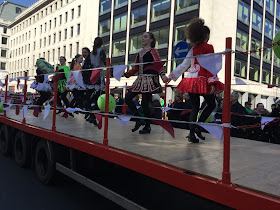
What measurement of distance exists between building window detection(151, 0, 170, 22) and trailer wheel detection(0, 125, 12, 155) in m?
22.2

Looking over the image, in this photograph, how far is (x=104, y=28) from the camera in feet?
112

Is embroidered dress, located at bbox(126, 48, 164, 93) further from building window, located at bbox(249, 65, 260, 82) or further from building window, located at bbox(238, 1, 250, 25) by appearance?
building window, located at bbox(249, 65, 260, 82)

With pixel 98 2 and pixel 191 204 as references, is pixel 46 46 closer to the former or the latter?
pixel 98 2

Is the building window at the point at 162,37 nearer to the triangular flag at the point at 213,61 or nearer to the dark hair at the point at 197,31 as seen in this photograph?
the dark hair at the point at 197,31

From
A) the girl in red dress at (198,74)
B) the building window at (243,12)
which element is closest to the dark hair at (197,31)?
the girl in red dress at (198,74)

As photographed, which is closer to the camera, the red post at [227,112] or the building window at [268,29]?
the red post at [227,112]

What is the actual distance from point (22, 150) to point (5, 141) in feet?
3.99

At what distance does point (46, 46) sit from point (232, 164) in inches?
1978

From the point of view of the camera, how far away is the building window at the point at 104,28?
3334 centimetres

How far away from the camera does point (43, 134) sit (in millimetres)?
4395

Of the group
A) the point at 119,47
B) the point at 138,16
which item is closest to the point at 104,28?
the point at 119,47

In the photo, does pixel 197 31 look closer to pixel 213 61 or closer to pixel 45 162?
pixel 213 61

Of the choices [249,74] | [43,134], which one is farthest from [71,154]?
[249,74]

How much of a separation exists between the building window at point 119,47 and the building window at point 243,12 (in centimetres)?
1246
